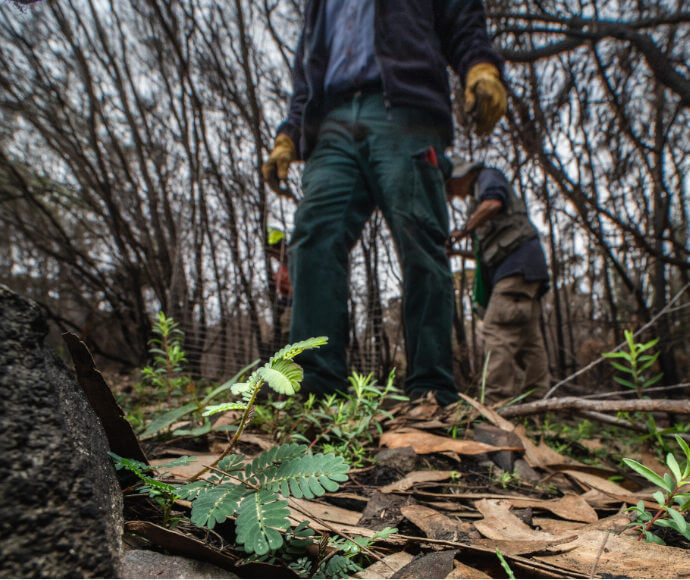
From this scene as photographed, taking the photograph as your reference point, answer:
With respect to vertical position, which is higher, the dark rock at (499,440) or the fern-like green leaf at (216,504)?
the fern-like green leaf at (216,504)

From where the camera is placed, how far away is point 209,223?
3643mm

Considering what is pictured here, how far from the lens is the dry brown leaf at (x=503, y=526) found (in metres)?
0.74

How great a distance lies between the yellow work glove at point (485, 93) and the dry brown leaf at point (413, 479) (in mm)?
1766

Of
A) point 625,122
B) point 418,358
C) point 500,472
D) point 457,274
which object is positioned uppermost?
point 625,122

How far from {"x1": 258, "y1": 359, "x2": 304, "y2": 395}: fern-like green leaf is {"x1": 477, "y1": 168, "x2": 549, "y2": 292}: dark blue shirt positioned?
330 centimetres

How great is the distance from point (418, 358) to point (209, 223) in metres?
2.54

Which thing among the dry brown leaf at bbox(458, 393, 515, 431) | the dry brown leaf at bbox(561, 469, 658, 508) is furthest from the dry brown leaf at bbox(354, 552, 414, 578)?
the dry brown leaf at bbox(458, 393, 515, 431)

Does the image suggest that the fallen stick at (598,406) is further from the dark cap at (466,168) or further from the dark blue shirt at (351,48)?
the dark cap at (466,168)

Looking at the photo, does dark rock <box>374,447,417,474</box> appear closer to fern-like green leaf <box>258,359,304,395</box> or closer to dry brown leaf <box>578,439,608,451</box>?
fern-like green leaf <box>258,359,304,395</box>

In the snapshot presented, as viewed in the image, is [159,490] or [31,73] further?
[31,73]

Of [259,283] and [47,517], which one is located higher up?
[259,283]

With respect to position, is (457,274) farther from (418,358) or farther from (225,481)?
(225,481)

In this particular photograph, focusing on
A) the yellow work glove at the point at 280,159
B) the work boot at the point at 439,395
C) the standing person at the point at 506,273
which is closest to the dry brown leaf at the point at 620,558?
the work boot at the point at 439,395

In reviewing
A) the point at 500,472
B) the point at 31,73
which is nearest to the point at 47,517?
the point at 500,472
